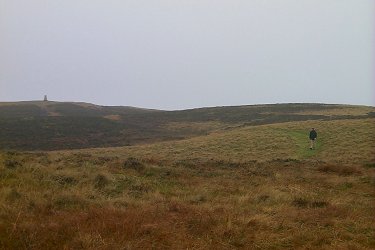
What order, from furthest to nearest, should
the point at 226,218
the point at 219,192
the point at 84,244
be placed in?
1. the point at 219,192
2. the point at 226,218
3. the point at 84,244

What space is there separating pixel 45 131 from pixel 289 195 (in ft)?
120

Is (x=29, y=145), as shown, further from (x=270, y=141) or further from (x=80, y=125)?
(x=270, y=141)

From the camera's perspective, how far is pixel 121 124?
169 feet

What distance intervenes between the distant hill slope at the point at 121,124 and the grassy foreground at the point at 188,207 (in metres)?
22.5

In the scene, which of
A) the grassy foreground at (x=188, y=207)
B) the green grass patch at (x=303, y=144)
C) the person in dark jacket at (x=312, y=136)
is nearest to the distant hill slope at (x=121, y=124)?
the green grass patch at (x=303, y=144)

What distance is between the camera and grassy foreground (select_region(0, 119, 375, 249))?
6.55 meters

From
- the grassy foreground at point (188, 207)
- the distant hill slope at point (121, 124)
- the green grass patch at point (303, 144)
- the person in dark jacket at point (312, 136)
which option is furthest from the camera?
the distant hill slope at point (121, 124)

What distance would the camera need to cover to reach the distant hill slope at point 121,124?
39.1 metres

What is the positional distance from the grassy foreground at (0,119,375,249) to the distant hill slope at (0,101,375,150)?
2246cm

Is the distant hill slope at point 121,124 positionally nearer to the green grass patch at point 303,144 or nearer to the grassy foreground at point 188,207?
the green grass patch at point 303,144

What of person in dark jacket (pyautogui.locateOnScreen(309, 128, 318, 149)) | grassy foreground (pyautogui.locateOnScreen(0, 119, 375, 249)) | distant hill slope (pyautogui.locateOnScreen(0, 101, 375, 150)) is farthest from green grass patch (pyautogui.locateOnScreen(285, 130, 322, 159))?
distant hill slope (pyautogui.locateOnScreen(0, 101, 375, 150))

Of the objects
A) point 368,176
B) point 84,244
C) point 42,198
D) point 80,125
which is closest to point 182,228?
point 84,244

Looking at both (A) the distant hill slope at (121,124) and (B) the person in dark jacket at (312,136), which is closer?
(B) the person in dark jacket at (312,136)

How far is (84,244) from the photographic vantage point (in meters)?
5.85
